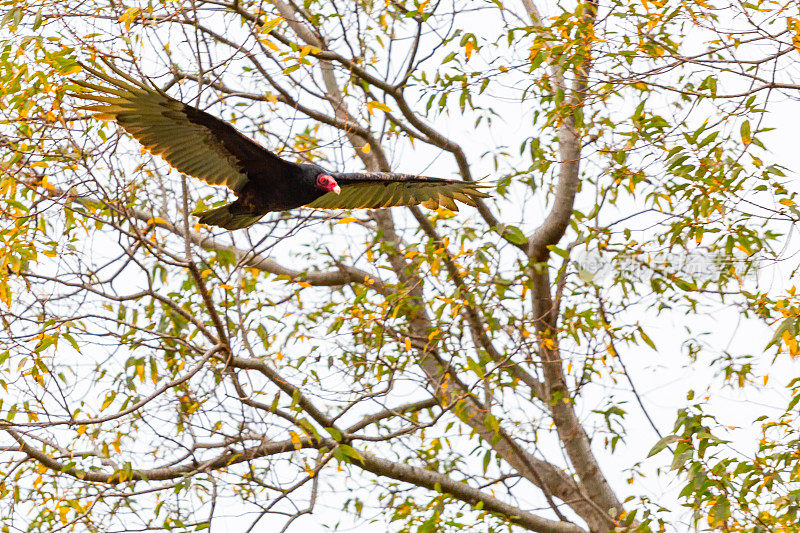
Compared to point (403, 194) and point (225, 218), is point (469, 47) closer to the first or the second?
point (403, 194)

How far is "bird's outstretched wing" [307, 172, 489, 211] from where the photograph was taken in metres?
4.47

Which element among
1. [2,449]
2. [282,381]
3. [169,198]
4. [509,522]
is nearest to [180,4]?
[169,198]

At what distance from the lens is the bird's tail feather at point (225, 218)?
4.12 metres

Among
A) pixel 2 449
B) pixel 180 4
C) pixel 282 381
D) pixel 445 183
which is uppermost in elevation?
pixel 180 4

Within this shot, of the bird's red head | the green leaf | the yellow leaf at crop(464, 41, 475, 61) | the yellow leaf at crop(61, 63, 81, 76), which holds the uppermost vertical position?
the yellow leaf at crop(464, 41, 475, 61)

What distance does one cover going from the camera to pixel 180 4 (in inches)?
160

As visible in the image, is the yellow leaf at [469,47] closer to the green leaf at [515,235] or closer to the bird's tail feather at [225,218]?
the green leaf at [515,235]

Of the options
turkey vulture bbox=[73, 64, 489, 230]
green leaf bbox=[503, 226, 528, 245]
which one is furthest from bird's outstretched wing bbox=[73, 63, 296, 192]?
green leaf bbox=[503, 226, 528, 245]

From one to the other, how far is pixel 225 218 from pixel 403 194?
105 cm

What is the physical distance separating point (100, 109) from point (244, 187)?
82 cm

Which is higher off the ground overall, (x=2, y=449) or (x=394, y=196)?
(x=394, y=196)

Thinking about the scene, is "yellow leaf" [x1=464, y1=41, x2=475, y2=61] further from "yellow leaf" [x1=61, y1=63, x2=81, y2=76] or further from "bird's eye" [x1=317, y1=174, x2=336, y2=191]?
"yellow leaf" [x1=61, y1=63, x2=81, y2=76]

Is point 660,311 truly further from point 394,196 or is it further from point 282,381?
point 282,381

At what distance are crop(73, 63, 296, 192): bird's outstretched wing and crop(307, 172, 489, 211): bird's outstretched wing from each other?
0.54 meters
